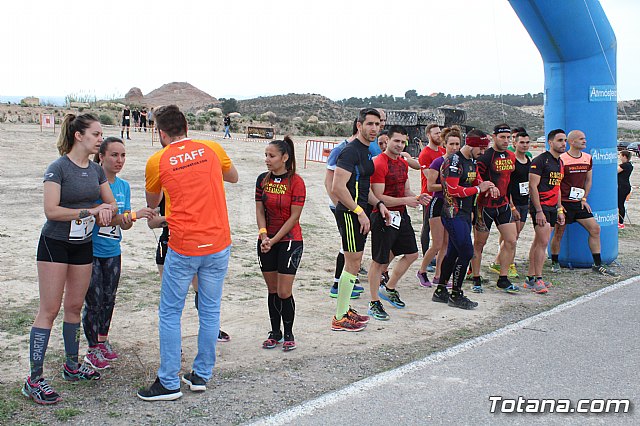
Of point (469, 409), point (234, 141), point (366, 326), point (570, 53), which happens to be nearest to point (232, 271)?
point (366, 326)

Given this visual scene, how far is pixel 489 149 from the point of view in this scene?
8750mm

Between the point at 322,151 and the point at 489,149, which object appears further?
the point at 322,151

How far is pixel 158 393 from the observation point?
479 cm

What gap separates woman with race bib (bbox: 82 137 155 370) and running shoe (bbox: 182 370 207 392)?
0.81 m

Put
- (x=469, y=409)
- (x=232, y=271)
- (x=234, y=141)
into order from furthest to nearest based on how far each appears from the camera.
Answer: (x=234, y=141) → (x=232, y=271) → (x=469, y=409)

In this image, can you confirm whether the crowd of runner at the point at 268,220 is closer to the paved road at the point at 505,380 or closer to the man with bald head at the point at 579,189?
the man with bald head at the point at 579,189

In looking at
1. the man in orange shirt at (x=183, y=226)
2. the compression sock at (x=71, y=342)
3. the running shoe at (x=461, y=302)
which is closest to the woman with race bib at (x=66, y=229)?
the compression sock at (x=71, y=342)

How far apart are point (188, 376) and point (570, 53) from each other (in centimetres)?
754

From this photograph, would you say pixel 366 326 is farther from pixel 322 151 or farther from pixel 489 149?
pixel 322 151

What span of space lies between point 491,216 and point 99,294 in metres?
5.18

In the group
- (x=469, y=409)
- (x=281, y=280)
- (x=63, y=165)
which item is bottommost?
(x=469, y=409)

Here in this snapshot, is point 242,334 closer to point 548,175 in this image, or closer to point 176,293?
point 176,293

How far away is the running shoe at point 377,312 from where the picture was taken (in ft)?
23.3

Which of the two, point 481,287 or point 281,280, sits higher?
point 281,280
